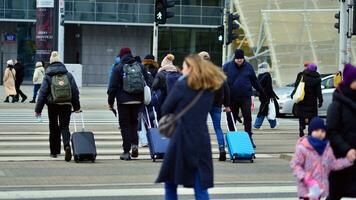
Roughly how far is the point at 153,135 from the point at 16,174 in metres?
2.55

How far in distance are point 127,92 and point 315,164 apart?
19.6 ft

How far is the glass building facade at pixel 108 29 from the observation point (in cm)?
5650

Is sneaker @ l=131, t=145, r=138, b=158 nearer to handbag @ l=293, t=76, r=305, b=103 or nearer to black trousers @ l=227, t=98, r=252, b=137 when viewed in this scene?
black trousers @ l=227, t=98, r=252, b=137

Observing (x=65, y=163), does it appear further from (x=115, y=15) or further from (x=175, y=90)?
(x=115, y=15)

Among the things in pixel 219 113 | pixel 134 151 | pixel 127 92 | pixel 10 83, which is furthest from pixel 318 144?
pixel 10 83

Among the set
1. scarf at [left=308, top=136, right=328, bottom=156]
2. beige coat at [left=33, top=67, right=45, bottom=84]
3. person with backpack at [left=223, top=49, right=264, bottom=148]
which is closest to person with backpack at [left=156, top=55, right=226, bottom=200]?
scarf at [left=308, top=136, right=328, bottom=156]

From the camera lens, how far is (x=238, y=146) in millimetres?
13383

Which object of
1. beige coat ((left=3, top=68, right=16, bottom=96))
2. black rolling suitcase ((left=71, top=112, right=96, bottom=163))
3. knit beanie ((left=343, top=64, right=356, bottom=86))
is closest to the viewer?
knit beanie ((left=343, top=64, right=356, bottom=86))

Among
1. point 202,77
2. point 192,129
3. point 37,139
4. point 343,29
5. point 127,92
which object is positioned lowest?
point 37,139

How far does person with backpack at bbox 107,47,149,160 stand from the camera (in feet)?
43.5

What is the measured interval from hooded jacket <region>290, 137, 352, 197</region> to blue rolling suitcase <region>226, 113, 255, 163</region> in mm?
5534

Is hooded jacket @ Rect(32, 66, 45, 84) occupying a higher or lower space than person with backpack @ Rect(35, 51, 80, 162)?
lower

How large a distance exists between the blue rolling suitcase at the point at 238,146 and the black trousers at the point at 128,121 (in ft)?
5.25

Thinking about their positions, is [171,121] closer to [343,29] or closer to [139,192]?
[139,192]
